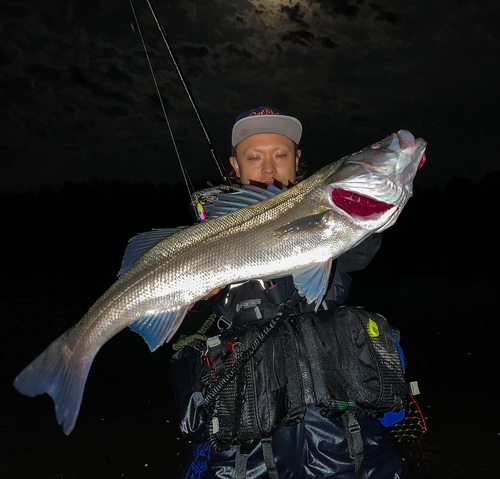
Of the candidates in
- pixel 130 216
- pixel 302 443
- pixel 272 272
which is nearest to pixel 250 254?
pixel 272 272

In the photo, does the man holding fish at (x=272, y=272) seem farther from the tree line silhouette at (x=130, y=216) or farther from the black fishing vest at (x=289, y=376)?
the tree line silhouette at (x=130, y=216)

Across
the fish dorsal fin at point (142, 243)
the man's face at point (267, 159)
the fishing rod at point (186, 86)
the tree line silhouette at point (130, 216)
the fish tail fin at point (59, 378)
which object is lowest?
the tree line silhouette at point (130, 216)

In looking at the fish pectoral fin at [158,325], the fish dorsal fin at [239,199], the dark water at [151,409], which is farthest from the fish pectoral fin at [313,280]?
the dark water at [151,409]

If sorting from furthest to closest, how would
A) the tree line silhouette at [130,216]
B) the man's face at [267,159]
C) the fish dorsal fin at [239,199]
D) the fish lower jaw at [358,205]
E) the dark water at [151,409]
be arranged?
1. the tree line silhouette at [130,216]
2. the dark water at [151,409]
3. the man's face at [267,159]
4. the fish dorsal fin at [239,199]
5. the fish lower jaw at [358,205]

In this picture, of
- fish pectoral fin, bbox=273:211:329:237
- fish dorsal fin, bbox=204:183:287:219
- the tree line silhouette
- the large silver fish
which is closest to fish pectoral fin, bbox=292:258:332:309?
the large silver fish

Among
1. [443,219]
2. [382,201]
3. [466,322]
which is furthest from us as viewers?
[443,219]

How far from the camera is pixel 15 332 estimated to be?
887cm

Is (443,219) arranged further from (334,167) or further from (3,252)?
(334,167)

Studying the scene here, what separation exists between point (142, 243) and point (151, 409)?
3652 millimetres

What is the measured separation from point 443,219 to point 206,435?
55127 mm

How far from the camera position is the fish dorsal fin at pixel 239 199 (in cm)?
256

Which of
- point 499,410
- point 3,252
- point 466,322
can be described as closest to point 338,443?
point 499,410

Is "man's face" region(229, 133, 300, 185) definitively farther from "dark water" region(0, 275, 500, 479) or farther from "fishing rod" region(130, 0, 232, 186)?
"dark water" region(0, 275, 500, 479)

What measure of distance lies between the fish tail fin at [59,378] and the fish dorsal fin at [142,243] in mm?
601
